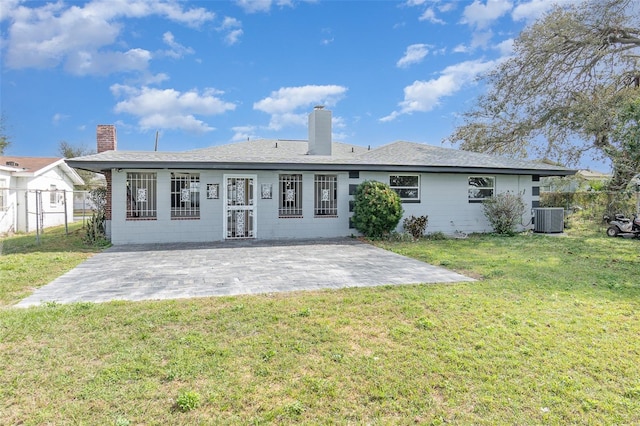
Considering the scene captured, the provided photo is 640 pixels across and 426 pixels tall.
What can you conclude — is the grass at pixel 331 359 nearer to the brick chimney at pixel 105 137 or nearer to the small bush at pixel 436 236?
the small bush at pixel 436 236

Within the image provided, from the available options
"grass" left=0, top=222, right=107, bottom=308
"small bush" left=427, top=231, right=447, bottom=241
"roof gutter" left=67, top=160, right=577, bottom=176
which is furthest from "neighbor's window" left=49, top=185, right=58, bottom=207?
"small bush" left=427, top=231, right=447, bottom=241

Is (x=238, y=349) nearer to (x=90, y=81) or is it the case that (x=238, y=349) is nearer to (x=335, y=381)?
(x=335, y=381)

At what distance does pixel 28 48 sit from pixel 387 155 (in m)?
12.7

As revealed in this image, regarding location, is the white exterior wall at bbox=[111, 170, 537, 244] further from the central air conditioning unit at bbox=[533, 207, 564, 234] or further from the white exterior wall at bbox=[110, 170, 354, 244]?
the central air conditioning unit at bbox=[533, 207, 564, 234]

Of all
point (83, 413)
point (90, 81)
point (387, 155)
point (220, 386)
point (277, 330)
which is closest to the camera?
point (83, 413)

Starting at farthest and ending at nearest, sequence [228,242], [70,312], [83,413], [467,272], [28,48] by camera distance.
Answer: [28,48]
[228,242]
[467,272]
[70,312]
[83,413]

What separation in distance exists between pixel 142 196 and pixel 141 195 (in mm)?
47

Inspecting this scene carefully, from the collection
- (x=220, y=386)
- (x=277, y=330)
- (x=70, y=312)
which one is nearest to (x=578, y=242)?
(x=277, y=330)

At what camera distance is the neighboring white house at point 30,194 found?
583 inches

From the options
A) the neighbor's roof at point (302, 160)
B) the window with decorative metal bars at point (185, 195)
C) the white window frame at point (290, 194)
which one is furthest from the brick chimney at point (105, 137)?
the white window frame at point (290, 194)

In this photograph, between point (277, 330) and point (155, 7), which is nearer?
point (277, 330)

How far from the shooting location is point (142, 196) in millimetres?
10969

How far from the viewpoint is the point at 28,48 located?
1187 centimetres

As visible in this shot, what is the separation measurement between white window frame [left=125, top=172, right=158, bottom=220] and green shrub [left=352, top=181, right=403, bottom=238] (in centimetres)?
638
